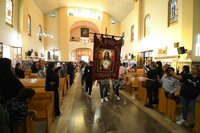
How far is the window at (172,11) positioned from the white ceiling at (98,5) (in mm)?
6668

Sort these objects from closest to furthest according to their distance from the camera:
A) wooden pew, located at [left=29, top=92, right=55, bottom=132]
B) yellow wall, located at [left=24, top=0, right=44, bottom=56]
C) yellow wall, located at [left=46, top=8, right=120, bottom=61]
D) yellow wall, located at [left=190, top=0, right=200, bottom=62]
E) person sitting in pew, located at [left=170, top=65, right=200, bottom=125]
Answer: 1. wooden pew, located at [left=29, top=92, right=55, bottom=132]
2. person sitting in pew, located at [left=170, top=65, right=200, bottom=125]
3. yellow wall, located at [left=190, top=0, right=200, bottom=62]
4. yellow wall, located at [left=24, top=0, right=44, bottom=56]
5. yellow wall, located at [left=46, top=8, right=120, bottom=61]

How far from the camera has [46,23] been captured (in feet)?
76.2

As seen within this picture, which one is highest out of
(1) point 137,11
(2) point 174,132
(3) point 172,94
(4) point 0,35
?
(1) point 137,11

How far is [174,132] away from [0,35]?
10.0 meters

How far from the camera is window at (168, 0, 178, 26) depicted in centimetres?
1115

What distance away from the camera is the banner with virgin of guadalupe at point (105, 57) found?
6.34m

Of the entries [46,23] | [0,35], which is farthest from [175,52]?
[46,23]

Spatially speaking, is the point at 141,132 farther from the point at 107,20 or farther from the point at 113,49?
the point at 107,20

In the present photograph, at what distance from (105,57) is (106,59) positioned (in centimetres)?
9

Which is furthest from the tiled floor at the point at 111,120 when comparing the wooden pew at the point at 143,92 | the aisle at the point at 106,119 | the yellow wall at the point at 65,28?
Answer: the yellow wall at the point at 65,28

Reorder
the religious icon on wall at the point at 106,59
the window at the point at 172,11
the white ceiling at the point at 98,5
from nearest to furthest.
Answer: the religious icon on wall at the point at 106,59 → the window at the point at 172,11 → the white ceiling at the point at 98,5

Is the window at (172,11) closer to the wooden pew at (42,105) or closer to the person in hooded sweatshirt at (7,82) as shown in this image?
the wooden pew at (42,105)

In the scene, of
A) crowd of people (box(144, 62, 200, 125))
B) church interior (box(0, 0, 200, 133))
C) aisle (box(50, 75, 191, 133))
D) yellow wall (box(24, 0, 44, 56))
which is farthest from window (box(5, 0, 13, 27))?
crowd of people (box(144, 62, 200, 125))

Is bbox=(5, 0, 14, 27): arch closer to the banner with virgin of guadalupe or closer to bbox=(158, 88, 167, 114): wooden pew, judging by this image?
the banner with virgin of guadalupe
